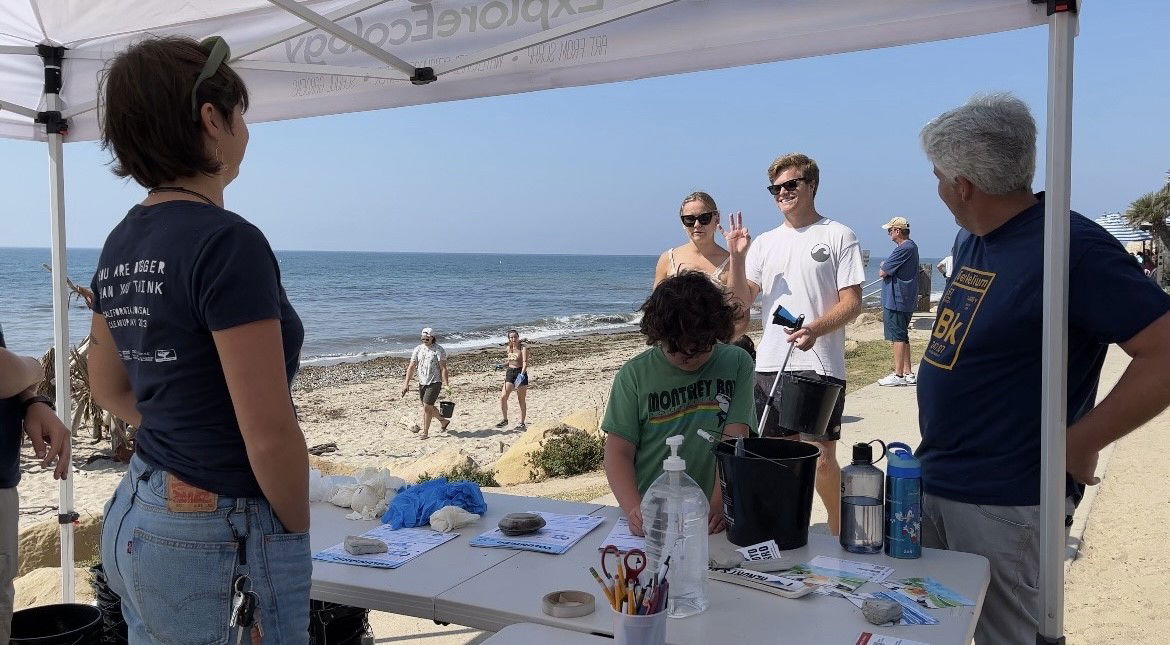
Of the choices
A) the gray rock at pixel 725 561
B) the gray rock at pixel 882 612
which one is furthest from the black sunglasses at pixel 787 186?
the gray rock at pixel 882 612

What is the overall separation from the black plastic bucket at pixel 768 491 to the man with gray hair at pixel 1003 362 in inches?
15.9

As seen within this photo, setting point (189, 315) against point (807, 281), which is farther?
point (807, 281)

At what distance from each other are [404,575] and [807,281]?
2.82 metres

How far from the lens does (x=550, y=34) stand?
256cm

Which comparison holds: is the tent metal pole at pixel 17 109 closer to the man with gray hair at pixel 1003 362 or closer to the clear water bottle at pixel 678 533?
the clear water bottle at pixel 678 533

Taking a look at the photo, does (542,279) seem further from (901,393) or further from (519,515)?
(519,515)

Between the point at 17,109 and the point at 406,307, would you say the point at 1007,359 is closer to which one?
the point at 17,109

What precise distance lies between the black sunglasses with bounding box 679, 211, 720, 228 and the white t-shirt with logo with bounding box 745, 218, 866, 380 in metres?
0.46

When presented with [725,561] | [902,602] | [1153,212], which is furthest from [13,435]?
[1153,212]

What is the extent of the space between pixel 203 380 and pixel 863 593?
134 cm

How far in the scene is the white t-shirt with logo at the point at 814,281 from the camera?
4.21 meters

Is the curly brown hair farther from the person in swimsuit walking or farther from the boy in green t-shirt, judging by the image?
the person in swimsuit walking

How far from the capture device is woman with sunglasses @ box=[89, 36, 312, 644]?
1.34 m

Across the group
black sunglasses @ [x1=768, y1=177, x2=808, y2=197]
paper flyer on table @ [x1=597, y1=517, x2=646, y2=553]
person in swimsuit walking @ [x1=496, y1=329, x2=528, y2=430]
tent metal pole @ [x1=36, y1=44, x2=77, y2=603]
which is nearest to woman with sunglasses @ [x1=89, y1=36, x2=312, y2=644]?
paper flyer on table @ [x1=597, y1=517, x2=646, y2=553]
